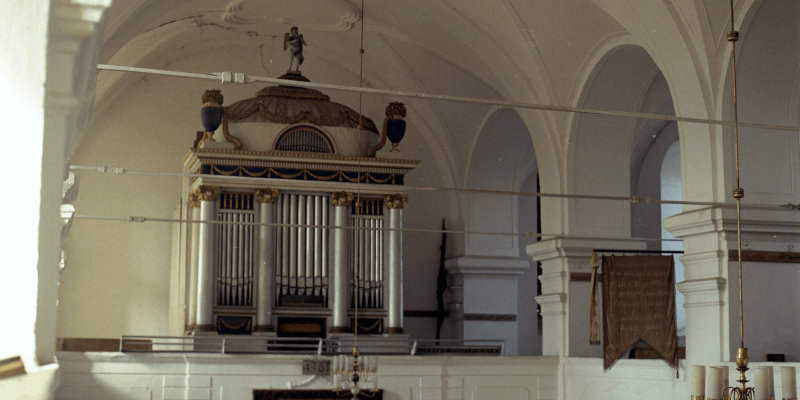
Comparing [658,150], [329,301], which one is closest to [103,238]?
[329,301]

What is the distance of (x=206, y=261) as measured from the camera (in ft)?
35.7

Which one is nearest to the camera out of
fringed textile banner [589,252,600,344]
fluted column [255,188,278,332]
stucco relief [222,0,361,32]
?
fringed textile banner [589,252,600,344]

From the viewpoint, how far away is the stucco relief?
1215 cm

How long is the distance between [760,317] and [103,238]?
29.8 feet

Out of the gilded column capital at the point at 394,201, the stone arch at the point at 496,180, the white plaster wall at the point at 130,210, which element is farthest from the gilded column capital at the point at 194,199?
the stone arch at the point at 496,180

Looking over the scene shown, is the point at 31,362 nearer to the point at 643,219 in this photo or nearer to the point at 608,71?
the point at 608,71

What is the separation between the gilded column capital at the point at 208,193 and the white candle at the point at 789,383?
7799mm

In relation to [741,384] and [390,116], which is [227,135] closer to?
[390,116]

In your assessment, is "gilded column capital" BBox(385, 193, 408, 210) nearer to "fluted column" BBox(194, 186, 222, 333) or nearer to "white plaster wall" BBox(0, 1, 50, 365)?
"fluted column" BBox(194, 186, 222, 333)

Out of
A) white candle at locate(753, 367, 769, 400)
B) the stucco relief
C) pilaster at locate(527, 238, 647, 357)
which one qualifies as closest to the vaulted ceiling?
the stucco relief

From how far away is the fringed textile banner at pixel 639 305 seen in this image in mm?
9398

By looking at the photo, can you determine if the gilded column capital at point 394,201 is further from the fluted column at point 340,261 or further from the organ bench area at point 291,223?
the fluted column at point 340,261

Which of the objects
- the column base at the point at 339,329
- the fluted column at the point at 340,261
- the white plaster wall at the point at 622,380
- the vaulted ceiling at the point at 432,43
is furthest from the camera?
the fluted column at the point at 340,261

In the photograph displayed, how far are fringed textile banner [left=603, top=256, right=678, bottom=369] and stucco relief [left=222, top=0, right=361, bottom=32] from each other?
197 inches
